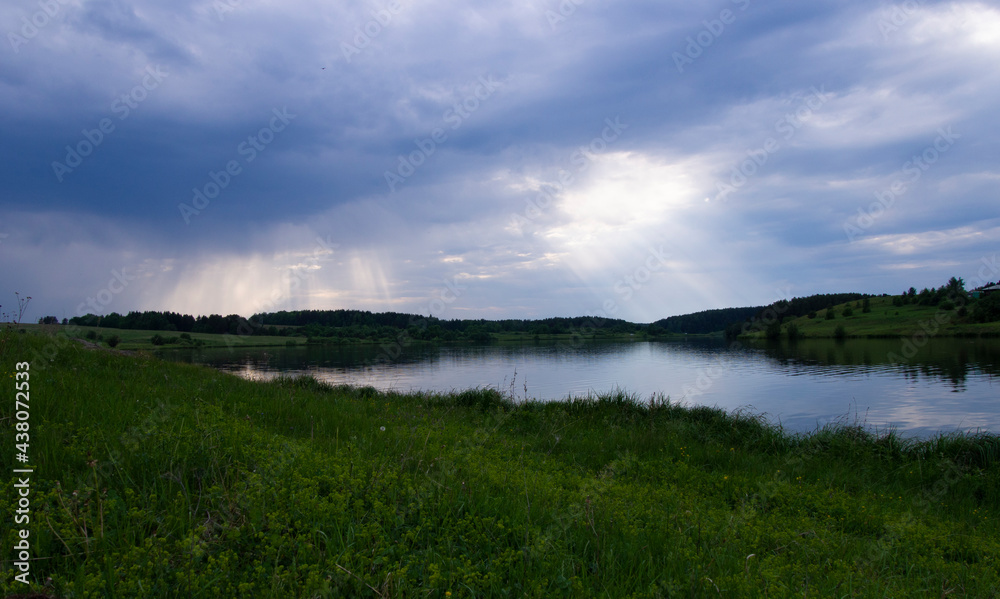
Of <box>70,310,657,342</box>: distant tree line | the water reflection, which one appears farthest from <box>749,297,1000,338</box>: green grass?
<box>70,310,657,342</box>: distant tree line

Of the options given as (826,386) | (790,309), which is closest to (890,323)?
(790,309)

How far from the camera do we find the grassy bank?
9.30ft

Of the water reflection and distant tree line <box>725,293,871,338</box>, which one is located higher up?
distant tree line <box>725,293,871,338</box>

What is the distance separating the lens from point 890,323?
307 ft

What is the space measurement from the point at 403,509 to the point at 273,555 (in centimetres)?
102

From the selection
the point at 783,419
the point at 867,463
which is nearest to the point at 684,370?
the point at 783,419

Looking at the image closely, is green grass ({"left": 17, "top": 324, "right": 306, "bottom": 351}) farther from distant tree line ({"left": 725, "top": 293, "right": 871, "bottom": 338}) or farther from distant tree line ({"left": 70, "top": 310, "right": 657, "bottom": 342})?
distant tree line ({"left": 725, "top": 293, "right": 871, "bottom": 338})

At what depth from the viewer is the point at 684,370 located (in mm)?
51625

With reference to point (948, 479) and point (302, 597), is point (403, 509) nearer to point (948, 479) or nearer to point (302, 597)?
point (302, 597)

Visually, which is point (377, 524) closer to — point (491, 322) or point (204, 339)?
point (204, 339)

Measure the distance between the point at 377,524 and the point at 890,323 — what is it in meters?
120

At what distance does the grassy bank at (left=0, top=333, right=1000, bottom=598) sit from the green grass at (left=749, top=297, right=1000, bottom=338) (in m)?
92.1

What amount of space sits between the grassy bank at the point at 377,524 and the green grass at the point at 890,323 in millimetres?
92145

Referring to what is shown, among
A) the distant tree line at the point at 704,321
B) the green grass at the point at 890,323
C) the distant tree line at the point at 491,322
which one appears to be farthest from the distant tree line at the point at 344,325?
the green grass at the point at 890,323
